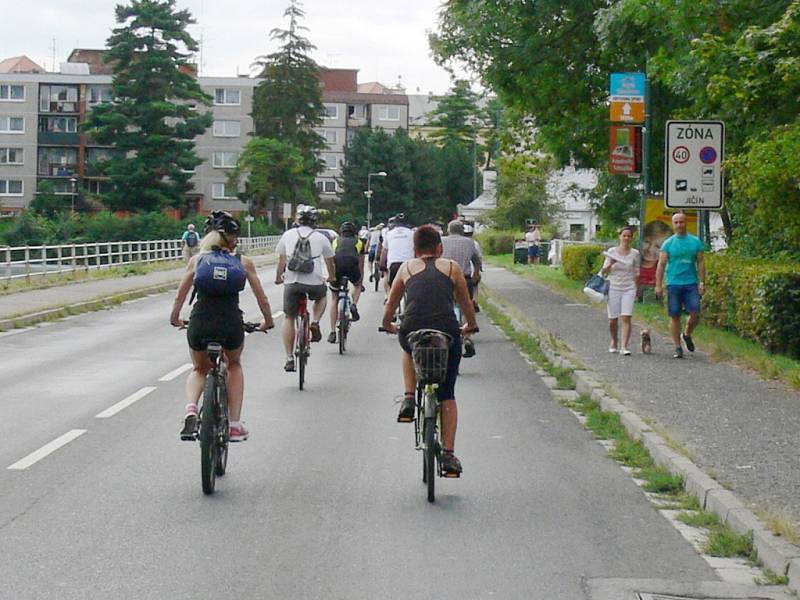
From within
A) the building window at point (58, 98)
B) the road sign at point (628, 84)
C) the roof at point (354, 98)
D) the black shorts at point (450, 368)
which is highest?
the roof at point (354, 98)

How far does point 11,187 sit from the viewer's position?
110375 mm

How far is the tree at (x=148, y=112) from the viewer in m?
84.4

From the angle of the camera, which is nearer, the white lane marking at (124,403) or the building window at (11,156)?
the white lane marking at (124,403)

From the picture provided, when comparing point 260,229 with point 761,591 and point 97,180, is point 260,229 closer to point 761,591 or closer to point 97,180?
point 97,180

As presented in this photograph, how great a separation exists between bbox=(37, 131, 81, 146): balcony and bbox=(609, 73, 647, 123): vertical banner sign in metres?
88.3

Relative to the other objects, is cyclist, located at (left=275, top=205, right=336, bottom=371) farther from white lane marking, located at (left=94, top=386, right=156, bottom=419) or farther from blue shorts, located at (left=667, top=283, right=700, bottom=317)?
blue shorts, located at (left=667, top=283, right=700, bottom=317)

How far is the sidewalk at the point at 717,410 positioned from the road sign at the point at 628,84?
21.7 feet

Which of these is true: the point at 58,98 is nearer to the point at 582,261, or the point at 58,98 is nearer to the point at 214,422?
the point at 582,261

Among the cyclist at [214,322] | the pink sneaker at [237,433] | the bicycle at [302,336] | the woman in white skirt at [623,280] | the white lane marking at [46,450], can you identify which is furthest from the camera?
the woman in white skirt at [623,280]

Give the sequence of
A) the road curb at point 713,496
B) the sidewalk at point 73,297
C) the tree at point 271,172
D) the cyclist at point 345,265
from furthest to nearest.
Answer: the tree at point 271,172, the sidewalk at point 73,297, the cyclist at point 345,265, the road curb at point 713,496

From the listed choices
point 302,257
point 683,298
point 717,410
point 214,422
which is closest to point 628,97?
point 683,298

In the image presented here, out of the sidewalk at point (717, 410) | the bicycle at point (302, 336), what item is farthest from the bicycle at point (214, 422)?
the bicycle at point (302, 336)

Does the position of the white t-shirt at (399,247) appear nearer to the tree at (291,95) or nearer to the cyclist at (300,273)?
the cyclist at (300,273)

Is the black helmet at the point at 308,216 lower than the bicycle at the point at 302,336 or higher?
higher
